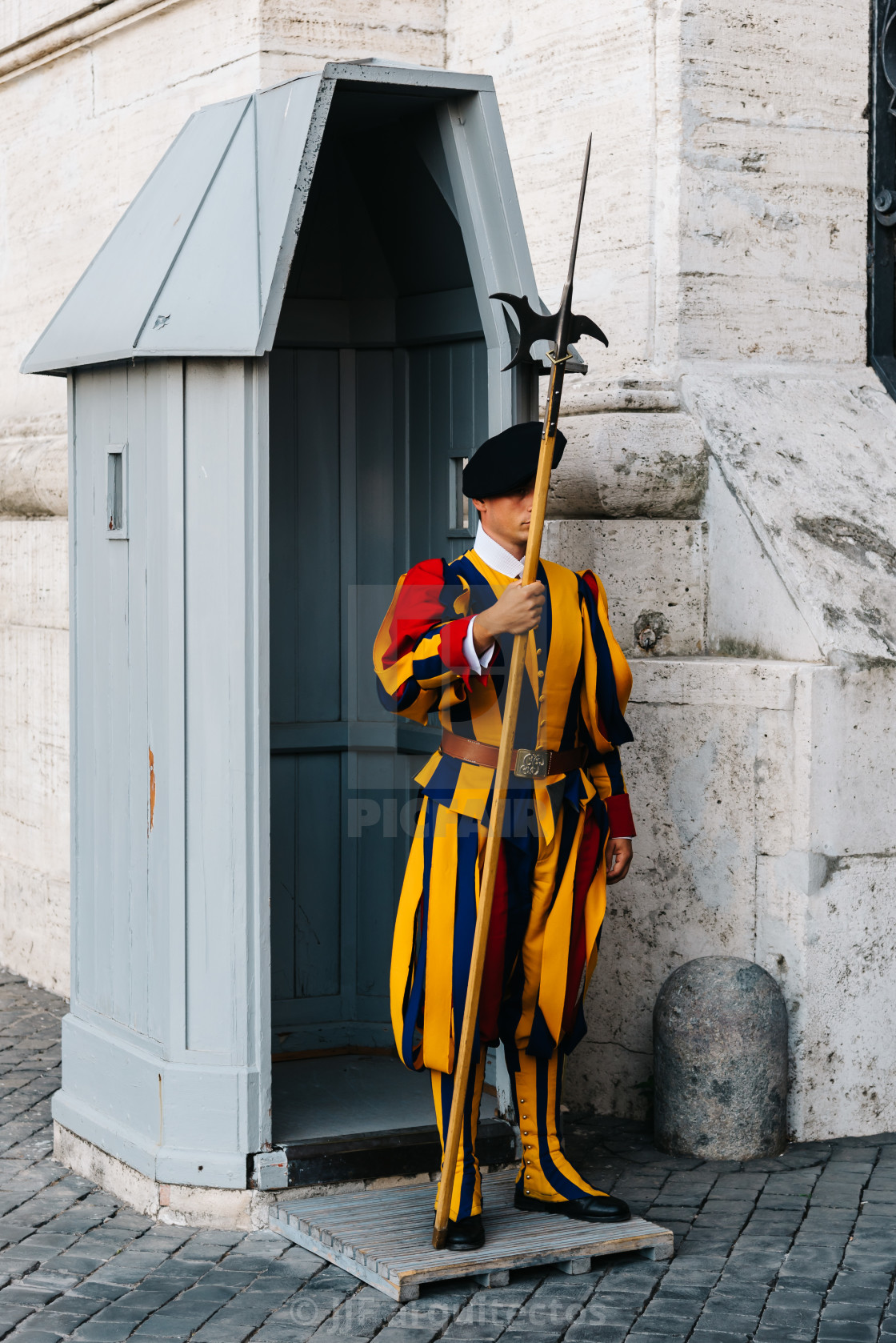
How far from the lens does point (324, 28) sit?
5.54 meters

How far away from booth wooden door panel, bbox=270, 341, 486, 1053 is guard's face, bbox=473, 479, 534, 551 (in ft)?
3.42

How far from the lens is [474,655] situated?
3629 mm

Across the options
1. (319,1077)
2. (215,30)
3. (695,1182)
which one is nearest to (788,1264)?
(695,1182)

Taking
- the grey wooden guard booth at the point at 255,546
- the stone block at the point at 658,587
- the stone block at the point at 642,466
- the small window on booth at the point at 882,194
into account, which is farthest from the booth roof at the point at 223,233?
the small window on booth at the point at 882,194

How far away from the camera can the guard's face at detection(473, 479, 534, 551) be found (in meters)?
3.77

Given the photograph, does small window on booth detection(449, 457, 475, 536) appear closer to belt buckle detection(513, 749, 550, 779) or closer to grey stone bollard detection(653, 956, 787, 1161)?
belt buckle detection(513, 749, 550, 779)

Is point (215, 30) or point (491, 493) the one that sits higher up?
point (215, 30)

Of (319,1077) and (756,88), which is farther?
(756,88)

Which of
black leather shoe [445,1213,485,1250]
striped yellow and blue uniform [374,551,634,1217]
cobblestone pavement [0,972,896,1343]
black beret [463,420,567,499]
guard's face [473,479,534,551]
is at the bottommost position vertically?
cobblestone pavement [0,972,896,1343]

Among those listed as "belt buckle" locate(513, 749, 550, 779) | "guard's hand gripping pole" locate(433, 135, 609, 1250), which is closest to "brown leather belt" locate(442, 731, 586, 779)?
"belt buckle" locate(513, 749, 550, 779)

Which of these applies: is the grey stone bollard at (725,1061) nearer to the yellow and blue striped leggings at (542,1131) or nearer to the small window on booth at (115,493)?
the yellow and blue striped leggings at (542,1131)

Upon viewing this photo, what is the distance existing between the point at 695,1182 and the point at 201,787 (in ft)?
5.12

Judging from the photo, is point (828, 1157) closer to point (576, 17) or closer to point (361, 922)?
point (361, 922)

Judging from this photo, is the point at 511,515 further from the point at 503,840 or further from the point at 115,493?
the point at 115,493
